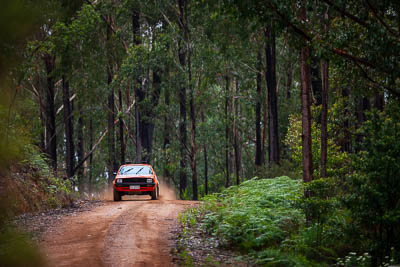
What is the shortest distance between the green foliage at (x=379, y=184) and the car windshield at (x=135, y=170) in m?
12.8

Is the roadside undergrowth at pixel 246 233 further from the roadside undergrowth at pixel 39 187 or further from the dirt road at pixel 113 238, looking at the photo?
the roadside undergrowth at pixel 39 187

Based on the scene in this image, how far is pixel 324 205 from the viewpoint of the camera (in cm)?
1047

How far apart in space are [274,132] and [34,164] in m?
14.5

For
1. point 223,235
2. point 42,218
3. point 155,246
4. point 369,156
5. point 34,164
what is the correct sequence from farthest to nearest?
point 34,164 < point 42,218 < point 223,235 < point 155,246 < point 369,156

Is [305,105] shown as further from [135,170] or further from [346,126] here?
[346,126]

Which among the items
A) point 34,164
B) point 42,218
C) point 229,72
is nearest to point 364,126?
point 42,218

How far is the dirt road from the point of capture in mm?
8836

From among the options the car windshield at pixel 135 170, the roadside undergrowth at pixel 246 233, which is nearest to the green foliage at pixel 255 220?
the roadside undergrowth at pixel 246 233

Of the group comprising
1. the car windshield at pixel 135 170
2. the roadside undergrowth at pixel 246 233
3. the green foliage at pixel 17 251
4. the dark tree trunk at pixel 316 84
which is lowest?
the roadside undergrowth at pixel 246 233

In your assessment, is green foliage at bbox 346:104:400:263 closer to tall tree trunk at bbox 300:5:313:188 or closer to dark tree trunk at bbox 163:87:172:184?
tall tree trunk at bbox 300:5:313:188

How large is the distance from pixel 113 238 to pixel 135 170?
10.6 m

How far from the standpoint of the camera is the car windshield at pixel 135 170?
69.9 ft

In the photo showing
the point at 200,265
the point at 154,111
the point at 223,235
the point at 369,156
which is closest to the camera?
the point at 200,265

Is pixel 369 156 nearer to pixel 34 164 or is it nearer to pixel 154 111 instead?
pixel 34 164
